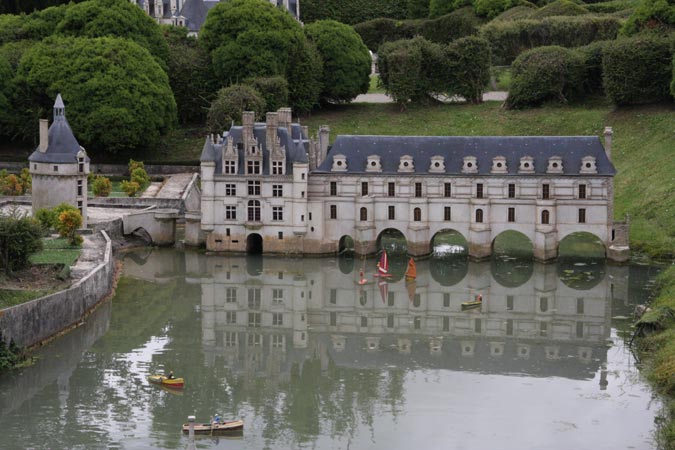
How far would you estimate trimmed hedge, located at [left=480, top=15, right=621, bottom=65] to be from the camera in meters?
108

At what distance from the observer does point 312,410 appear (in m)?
45.0

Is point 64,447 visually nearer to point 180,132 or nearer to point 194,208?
point 194,208

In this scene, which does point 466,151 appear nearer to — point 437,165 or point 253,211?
point 437,165

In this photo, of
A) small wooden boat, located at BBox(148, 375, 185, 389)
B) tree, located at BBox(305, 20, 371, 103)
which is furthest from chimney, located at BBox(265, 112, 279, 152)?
tree, located at BBox(305, 20, 371, 103)

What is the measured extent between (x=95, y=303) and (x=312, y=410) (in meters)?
15.9

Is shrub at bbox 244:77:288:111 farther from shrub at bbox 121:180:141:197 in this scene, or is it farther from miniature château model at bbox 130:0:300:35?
miniature château model at bbox 130:0:300:35

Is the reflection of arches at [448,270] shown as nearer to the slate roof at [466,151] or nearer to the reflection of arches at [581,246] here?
the slate roof at [466,151]

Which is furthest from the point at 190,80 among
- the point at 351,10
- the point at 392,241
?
the point at 351,10

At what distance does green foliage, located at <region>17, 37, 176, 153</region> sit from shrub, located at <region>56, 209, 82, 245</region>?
22.3 meters

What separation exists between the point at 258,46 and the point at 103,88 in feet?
43.0

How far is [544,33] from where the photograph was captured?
4286 inches

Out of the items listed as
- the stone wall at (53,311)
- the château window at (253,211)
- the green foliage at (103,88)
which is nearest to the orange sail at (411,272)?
the château window at (253,211)

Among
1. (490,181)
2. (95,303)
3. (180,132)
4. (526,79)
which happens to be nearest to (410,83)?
(526,79)

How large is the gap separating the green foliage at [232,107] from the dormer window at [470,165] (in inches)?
876
